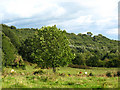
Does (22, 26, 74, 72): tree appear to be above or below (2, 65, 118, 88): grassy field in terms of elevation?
above

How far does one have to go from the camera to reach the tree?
1335 inches

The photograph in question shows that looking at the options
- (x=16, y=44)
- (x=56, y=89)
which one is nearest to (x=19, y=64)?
(x=16, y=44)

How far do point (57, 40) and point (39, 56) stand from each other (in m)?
4.91

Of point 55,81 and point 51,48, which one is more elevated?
point 51,48

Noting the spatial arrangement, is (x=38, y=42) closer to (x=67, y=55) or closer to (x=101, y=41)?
(x=67, y=55)

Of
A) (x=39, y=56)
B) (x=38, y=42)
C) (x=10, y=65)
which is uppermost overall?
(x=38, y=42)

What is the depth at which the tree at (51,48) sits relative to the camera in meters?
33.9

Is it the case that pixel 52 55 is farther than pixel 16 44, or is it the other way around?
pixel 16 44

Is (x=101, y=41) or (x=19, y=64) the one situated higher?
(x=101, y=41)

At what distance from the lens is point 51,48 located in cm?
3406

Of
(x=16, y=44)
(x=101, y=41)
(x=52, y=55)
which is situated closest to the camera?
(x=52, y=55)

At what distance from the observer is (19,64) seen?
5456 centimetres

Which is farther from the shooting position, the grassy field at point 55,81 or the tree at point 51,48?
the tree at point 51,48

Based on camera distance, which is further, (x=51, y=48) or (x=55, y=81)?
(x=51, y=48)
